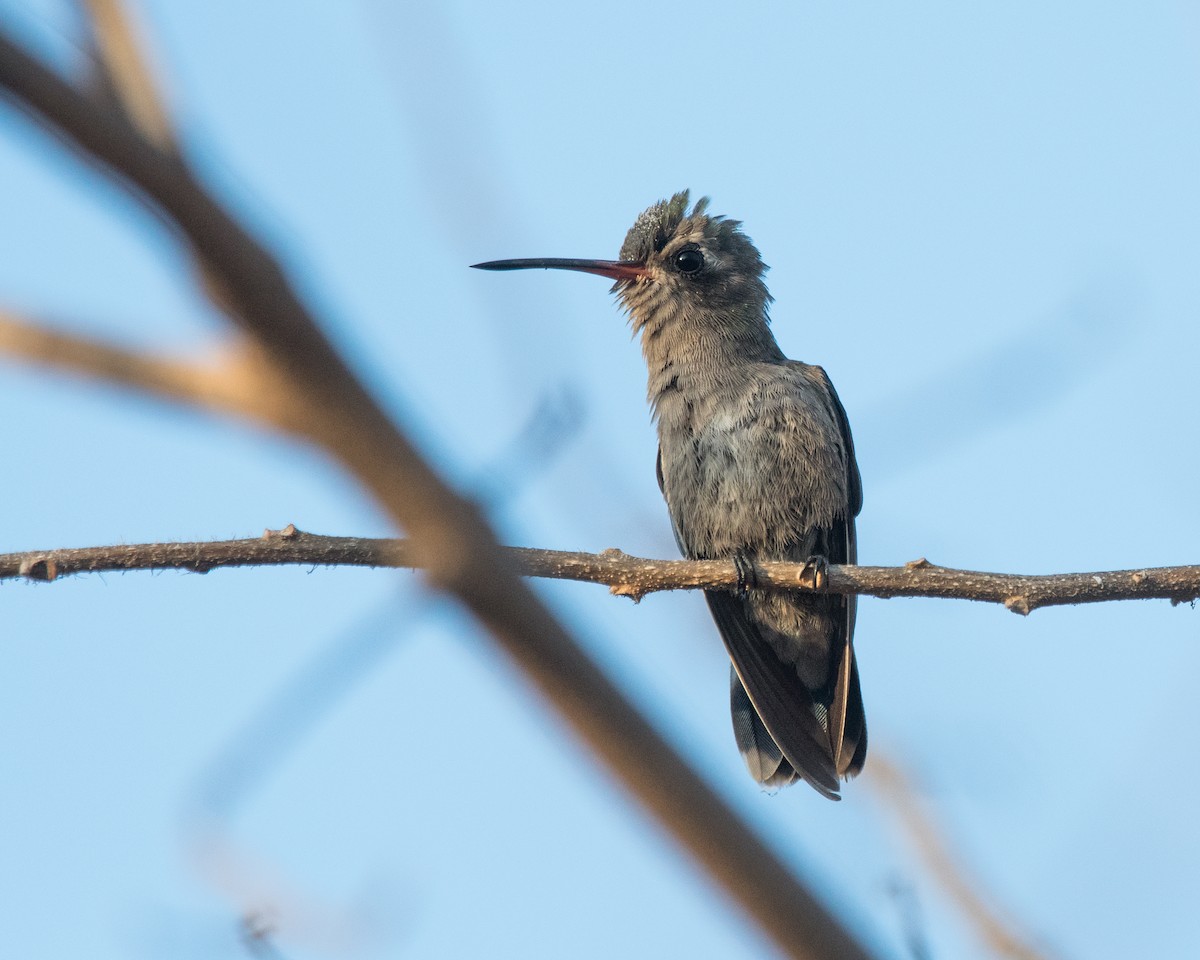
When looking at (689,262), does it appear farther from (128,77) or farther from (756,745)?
(128,77)

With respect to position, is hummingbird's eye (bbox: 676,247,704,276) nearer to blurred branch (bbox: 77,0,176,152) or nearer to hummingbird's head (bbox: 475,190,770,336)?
hummingbird's head (bbox: 475,190,770,336)

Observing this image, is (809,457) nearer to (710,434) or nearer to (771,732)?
(710,434)

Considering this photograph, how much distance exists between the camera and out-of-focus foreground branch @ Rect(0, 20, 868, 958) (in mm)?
1121

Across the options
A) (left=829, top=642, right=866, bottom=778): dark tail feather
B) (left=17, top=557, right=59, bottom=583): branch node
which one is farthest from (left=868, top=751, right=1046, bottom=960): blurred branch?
(left=17, top=557, right=59, bottom=583): branch node

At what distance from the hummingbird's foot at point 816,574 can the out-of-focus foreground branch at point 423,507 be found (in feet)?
14.5

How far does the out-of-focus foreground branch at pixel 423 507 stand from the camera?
112cm

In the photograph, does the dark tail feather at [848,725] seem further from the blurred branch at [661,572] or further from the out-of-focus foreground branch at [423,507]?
the out-of-focus foreground branch at [423,507]

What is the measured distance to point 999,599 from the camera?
4984 mm

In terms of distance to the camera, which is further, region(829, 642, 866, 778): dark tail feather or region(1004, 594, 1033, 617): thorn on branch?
region(829, 642, 866, 778): dark tail feather

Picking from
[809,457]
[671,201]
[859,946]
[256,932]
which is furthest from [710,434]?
[859,946]

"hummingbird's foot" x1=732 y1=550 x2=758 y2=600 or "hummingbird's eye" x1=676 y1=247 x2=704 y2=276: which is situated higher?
"hummingbird's eye" x1=676 y1=247 x2=704 y2=276

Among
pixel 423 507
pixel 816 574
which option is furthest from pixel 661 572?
pixel 423 507

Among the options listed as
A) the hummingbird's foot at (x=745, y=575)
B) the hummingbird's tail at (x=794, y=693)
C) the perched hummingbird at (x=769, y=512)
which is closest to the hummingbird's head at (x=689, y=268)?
the perched hummingbird at (x=769, y=512)

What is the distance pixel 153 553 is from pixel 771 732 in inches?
157
